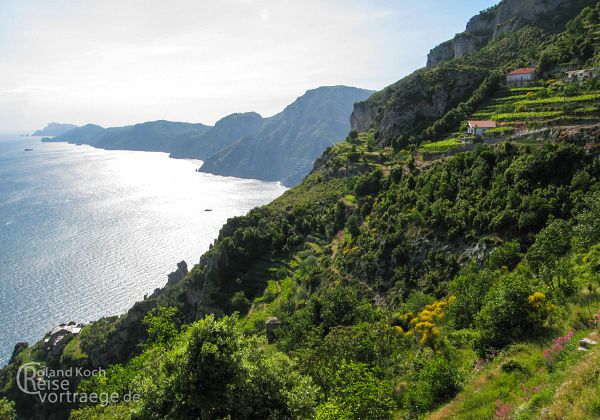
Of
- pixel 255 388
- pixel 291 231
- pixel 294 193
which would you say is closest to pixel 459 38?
pixel 294 193

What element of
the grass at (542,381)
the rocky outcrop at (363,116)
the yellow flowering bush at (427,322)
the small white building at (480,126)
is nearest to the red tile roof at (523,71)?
the small white building at (480,126)

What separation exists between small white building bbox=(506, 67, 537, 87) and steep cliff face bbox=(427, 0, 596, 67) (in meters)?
Result: 33.0

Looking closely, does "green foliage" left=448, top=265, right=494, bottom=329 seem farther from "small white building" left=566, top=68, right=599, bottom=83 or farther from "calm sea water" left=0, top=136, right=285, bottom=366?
"calm sea water" left=0, top=136, right=285, bottom=366

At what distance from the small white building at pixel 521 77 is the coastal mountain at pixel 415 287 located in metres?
2.28

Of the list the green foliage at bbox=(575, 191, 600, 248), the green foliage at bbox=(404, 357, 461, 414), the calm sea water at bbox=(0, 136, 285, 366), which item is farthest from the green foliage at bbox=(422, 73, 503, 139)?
the calm sea water at bbox=(0, 136, 285, 366)

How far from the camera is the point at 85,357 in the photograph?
80.4 metres

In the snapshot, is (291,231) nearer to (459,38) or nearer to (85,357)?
(85,357)

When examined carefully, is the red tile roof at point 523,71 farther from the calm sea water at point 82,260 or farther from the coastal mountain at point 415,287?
the calm sea water at point 82,260

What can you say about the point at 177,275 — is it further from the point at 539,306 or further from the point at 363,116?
the point at 539,306

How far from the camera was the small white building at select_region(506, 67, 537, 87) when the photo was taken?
246ft

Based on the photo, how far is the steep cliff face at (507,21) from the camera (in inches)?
3991

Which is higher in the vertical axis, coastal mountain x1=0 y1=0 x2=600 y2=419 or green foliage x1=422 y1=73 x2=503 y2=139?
green foliage x1=422 y1=73 x2=503 y2=139

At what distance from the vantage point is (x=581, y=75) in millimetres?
62344

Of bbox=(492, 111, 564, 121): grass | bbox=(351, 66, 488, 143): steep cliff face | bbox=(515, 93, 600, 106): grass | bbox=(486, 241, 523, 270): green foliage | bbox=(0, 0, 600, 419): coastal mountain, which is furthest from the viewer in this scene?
bbox=(351, 66, 488, 143): steep cliff face
